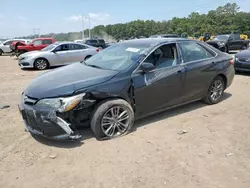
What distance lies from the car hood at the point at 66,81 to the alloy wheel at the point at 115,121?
53 cm

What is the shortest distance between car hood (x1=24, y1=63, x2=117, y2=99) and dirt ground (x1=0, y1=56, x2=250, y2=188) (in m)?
0.83

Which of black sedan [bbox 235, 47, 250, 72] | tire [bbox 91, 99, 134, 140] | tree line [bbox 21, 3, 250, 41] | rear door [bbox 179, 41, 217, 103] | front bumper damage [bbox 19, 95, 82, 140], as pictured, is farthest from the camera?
tree line [bbox 21, 3, 250, 41]

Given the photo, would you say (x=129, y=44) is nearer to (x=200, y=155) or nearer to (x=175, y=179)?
(x=200, y=155)

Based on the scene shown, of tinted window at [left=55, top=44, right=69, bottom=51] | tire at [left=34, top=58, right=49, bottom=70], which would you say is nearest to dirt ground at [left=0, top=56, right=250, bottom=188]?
tire at [left=34, top=58, right=49, bottom=70]

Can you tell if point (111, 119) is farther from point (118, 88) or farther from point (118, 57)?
point (118, 57)

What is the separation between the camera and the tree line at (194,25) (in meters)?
60.0

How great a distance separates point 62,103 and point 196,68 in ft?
9.25

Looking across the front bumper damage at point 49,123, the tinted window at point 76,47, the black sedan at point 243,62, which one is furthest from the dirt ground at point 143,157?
the tinted window at point 76,47

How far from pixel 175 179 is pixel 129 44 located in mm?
2879

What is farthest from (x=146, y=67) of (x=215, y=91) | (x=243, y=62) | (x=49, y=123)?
(x=243, y=62)

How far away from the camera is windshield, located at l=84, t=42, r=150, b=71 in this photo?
4.19m

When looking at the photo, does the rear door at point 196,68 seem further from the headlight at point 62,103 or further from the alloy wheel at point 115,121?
the headlight at point 62,103

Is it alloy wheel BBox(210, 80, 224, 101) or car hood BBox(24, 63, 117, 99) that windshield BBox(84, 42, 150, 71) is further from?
alloy wheel BBox(210, 80, 224, 101)

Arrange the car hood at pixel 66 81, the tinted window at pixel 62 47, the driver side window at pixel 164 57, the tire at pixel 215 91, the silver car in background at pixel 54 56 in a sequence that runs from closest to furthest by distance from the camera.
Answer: the car hood at pixel 66 81 → the driver side window at pixel 164 57 → the tire at pixel 215 91 → the silver car in background at pixel 54 56 → the tinted window at pixel 62 47
